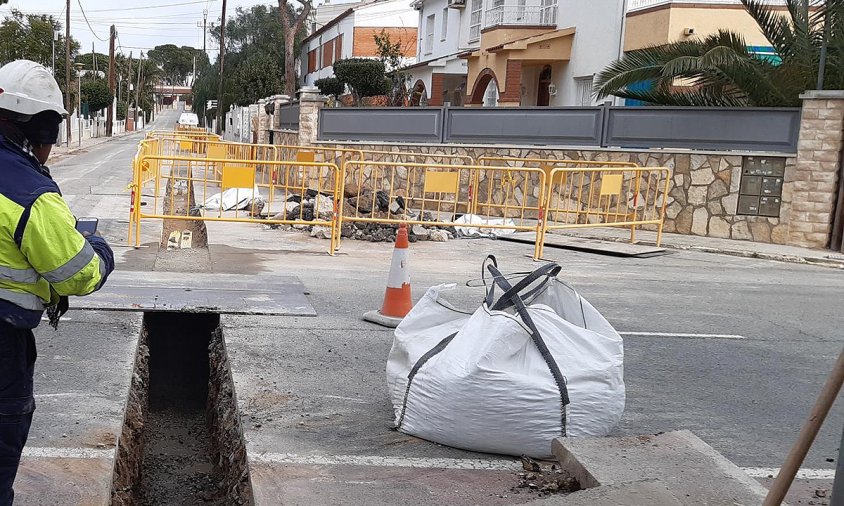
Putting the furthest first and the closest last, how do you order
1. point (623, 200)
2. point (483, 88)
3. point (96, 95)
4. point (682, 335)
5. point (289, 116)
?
point (96, 95)
point (483, 88)
point (289, 116)
point (623, 200)
point (682, 335)

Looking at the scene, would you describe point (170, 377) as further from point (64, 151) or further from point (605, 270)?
point (64, 151)

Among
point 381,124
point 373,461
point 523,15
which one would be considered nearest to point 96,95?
point 523,15

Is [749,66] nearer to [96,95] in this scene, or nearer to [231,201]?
[231,201]

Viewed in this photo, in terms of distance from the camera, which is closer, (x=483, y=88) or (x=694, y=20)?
(x=694, y=20)

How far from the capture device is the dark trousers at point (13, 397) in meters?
2.78

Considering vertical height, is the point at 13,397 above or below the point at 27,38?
below

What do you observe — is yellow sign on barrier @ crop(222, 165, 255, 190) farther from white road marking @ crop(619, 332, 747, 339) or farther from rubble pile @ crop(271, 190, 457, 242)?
white road marking @ crop(619, 332, 747, 339)

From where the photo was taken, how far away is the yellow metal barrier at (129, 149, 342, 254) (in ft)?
35.2

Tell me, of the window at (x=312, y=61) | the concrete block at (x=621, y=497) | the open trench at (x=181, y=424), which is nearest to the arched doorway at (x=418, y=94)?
the window at (x=312, y=61)

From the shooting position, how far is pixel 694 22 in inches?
811

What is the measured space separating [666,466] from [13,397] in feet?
8.85

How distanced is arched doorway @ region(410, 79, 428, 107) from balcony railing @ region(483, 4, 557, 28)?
10395 mm

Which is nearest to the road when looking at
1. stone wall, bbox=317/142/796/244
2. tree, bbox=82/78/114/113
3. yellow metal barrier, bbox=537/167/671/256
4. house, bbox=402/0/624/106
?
yellow metal barrier, bbox=537/167/671/256

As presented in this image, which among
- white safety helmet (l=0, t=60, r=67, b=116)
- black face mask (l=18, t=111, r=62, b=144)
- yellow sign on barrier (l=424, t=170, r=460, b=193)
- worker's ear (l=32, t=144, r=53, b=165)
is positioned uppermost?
white safety helmet (l=0, t=60, r=67, b=116)
